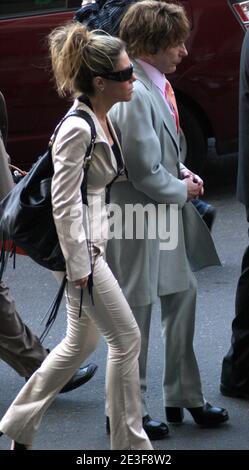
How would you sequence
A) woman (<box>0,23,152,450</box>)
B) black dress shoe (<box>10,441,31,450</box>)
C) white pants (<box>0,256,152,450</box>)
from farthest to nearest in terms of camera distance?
1. black dress shoe (<box>10,441,31,450</box>)
2. white pants (<box>0,256,152,450</box>)
3. woman (<box>0,23,152,450</box>)

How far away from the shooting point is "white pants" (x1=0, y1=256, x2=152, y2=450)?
421 centimetres

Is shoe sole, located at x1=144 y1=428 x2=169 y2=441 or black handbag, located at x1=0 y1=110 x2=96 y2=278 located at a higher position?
black handbag, located at x1=0 y1=110 x2=96 y2=278

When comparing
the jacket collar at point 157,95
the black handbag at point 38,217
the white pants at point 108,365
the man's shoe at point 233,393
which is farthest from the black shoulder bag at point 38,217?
the man's shoe at point 233,393

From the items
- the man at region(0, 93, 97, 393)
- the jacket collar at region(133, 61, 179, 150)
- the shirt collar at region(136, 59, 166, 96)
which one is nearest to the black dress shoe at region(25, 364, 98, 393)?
the man at region(0, 93, 97, 393)

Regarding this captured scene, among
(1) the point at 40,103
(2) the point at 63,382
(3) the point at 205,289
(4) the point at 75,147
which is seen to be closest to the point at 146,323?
(2) the point at 63,382

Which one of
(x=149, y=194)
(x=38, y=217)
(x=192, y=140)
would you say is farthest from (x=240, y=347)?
(x=192, y=140)

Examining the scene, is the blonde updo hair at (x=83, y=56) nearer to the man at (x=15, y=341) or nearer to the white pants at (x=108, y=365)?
the white pants at (x=108, y=365)

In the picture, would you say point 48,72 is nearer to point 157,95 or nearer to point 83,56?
point 157,95

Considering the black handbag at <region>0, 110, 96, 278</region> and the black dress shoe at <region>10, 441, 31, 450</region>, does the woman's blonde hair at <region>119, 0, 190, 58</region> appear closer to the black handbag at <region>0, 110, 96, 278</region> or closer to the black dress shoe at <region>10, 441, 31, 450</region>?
the black handbag at <region>0, 110, 96, 278</region>

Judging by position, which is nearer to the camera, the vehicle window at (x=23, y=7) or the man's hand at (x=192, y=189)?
the man's hand at (x=192, y=189)

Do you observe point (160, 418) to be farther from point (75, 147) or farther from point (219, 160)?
point (219, 160)

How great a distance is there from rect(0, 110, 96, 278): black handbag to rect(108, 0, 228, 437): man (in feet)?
1.44

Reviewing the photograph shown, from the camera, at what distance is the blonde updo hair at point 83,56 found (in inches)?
165

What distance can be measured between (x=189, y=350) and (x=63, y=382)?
707 mm
